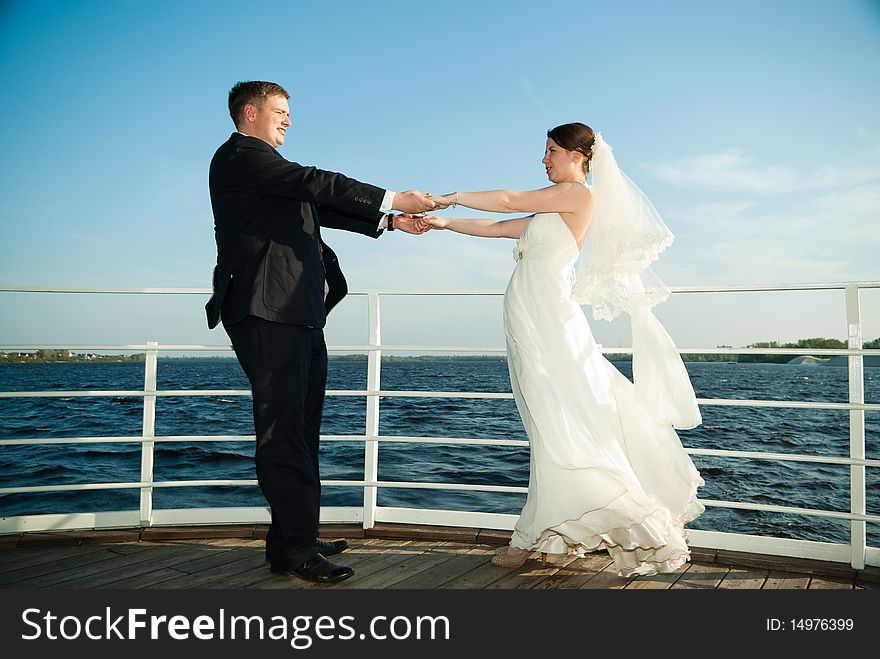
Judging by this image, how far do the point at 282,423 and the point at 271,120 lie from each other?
3.81 feet

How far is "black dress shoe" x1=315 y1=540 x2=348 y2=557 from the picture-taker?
2564 millimetres

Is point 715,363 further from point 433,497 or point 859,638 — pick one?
point 859,638

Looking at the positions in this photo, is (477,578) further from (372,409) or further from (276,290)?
(276,290)

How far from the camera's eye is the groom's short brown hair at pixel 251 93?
240cm

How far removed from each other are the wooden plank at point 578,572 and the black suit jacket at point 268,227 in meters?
1.29

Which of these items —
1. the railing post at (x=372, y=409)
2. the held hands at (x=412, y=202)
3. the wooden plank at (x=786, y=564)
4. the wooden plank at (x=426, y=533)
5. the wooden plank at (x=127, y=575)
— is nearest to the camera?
the wooden plank at (x=127, y=575)

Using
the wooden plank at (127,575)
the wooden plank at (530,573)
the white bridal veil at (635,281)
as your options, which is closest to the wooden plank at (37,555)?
the wooden plank at (127,575)

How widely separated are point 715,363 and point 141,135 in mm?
81635

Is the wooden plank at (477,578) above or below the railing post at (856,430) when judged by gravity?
below

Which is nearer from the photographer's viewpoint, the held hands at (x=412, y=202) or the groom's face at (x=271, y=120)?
the groom's face at (x=271, y=120)

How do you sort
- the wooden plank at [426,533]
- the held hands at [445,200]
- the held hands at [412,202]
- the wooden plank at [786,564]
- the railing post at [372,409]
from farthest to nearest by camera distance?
1. the railing post at [372,409]
2. the wooden plank at [426,533]
3. the held hands at [445,200]
4. the held hands at [412,202]
5. the wooden plank at [786,564]

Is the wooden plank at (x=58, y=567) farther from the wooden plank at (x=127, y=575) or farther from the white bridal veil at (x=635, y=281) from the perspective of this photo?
the white bridal veil at (x=635, y=281)

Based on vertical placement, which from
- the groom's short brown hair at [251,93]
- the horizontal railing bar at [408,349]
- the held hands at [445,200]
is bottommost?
the horizontal railing bar at [408,349]

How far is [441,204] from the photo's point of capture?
8.73 feet
